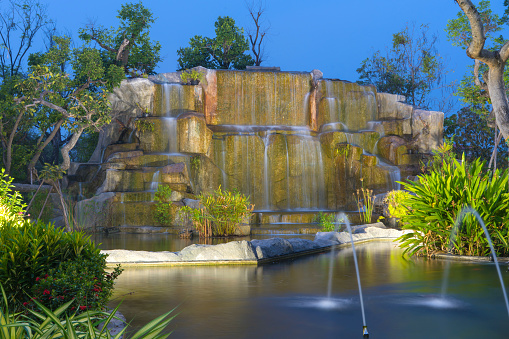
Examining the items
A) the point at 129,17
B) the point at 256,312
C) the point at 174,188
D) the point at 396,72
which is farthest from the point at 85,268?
the point at 396,72

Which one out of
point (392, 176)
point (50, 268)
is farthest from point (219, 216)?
point (392, 176)

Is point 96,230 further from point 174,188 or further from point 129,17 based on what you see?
point 129,17

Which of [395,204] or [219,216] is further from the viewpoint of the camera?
[395,204]

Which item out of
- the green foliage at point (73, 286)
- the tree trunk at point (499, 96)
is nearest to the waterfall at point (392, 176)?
the tree trunk at point (499, 96)

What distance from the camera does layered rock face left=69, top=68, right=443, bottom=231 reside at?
1886 cm

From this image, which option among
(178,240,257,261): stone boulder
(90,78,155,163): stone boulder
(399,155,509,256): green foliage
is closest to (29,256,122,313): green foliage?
(178,240,257,261): stone boulder

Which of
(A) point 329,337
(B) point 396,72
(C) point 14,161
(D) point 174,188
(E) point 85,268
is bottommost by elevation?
(A) point 329,337

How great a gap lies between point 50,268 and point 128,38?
23.5 metres

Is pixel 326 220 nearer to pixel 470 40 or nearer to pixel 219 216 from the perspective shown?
pixel 219 216

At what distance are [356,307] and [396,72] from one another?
1234 inches

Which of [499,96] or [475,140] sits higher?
[475,140]

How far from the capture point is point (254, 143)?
22156 mm

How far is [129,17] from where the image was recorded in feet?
83.9

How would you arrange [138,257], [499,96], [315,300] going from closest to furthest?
[315,300]
[499,96]
[138,257]
